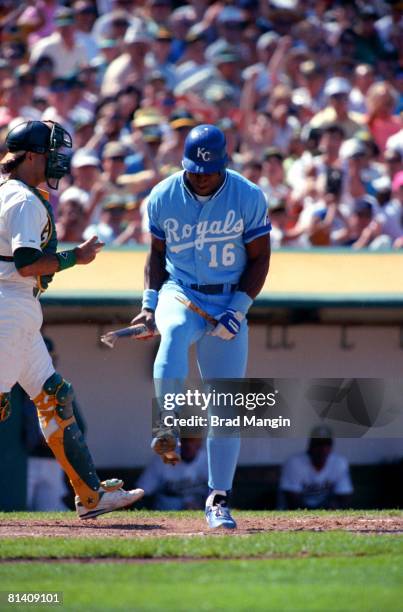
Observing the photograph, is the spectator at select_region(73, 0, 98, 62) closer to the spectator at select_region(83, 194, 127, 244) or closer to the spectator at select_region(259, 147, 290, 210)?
the spectator at select_region(259, 147, 290, 210)

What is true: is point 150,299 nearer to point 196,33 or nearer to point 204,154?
point 204,154

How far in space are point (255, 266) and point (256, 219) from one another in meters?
0.25

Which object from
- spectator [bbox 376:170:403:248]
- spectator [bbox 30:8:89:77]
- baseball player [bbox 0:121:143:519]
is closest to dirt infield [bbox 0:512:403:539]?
baseball player [bbox 0:121:143:519]

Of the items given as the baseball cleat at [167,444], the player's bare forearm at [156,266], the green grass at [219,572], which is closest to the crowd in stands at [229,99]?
the player's bare forearm at [156,266]

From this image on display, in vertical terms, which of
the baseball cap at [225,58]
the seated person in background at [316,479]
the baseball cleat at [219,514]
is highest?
the baseball cap at [225,58]

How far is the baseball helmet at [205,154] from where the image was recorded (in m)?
6.34

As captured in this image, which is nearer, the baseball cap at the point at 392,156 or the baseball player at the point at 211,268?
the baseball player at the point at 211,268

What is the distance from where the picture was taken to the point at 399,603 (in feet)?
15.8

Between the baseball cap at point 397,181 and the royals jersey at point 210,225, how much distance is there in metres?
5.31

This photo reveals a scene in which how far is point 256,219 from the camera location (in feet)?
21.3

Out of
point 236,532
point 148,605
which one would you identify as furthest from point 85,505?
point 148,605

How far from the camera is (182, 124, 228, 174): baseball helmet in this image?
634cm

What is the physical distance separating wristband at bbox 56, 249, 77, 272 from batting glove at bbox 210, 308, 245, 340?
78 centimetres

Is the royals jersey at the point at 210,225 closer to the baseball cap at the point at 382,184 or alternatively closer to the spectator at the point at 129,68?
the baseball cap at the point at 382,184
